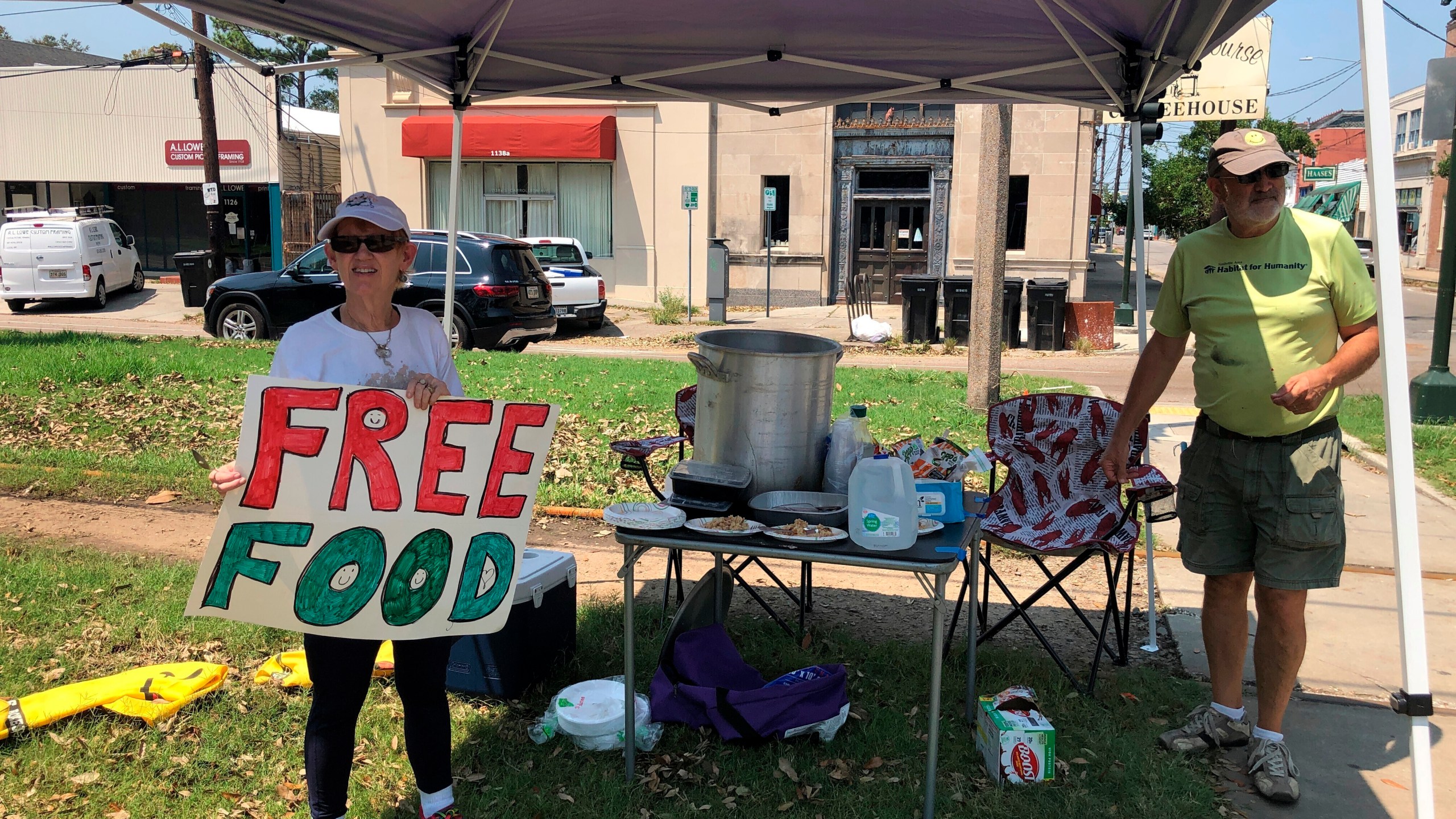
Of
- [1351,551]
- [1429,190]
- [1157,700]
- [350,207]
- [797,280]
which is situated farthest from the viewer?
[1429,190]

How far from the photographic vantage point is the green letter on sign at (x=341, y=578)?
2.84m

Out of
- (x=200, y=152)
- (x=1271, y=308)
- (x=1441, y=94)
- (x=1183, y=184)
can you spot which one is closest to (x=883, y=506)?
(x=1271, y=308)

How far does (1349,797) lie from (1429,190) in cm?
5677

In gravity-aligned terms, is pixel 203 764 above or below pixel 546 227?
below

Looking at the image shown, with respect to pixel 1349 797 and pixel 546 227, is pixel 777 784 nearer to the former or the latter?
pixel 1349 797

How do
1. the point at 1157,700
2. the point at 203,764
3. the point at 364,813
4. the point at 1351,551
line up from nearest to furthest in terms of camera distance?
1. the point at 364,813
2. the point at 203,764
3. the point at 1157,700
4. the point at 1351,551

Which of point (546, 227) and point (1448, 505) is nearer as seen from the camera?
point (1448, 505)

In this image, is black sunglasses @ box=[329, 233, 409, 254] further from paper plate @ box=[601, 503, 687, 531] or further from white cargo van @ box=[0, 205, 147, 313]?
white cargo van @ box=[0, 205, 147, 313]

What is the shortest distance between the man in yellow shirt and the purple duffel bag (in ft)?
4.30

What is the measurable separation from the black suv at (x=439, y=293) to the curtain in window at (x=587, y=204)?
9217 mm

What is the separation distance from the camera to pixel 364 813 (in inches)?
130

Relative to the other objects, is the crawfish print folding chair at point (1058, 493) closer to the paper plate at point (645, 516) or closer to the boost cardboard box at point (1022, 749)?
the boost cardboard box at point (1022, 749)

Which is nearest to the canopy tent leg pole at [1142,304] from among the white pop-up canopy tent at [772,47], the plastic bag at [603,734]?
the white pop-up canopy tent at [772,47]

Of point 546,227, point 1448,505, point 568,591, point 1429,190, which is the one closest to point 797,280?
point 546,227
